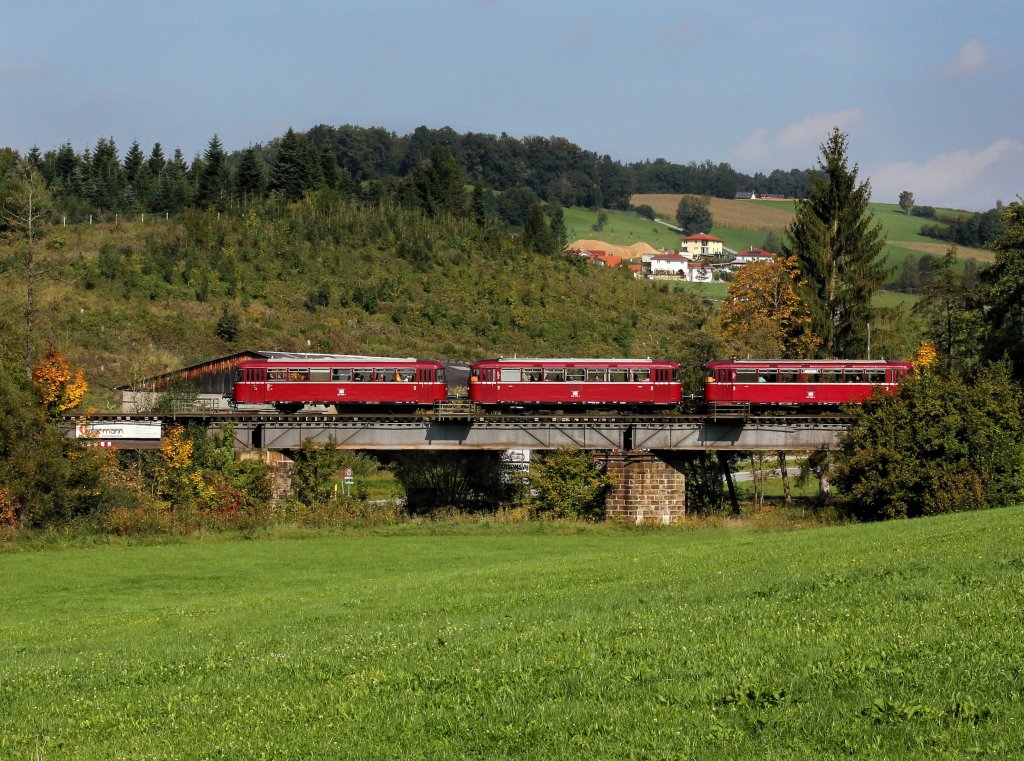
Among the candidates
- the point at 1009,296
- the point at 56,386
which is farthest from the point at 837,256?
the point at 56,386

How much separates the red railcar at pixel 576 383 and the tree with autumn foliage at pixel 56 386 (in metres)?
20.3

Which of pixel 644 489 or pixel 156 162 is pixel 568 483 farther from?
pixel 156 162

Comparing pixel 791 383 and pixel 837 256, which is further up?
pixel 837 256

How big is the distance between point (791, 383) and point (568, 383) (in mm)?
11827

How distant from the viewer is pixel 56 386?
5475 centimetres

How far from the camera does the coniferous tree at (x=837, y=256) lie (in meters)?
75.6

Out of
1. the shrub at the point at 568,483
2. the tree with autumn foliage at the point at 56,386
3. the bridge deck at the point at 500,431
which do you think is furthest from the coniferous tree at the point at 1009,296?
the tree with autumn foliage at the point at 56,386

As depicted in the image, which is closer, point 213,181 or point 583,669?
point 583,669

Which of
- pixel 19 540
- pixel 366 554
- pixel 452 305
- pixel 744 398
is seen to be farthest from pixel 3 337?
pixel 452 305

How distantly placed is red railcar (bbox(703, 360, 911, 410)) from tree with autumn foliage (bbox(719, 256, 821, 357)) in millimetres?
13939

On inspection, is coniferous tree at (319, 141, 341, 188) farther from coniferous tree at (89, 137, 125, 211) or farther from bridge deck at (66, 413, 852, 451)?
bridge deck at (66, 413, 852, 451)

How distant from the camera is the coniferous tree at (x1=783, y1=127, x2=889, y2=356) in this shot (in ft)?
248

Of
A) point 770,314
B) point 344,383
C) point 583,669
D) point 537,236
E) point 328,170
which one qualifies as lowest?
point 583,669

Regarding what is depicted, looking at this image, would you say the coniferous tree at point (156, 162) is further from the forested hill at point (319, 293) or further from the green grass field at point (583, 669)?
the green grass field at point (583, 669)
